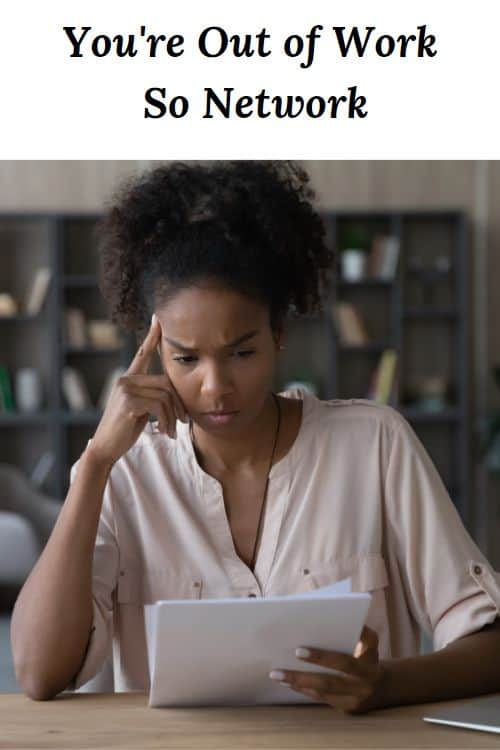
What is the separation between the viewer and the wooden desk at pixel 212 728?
1.35m

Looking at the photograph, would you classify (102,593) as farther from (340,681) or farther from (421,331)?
(421,331)

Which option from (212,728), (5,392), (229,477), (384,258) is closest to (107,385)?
(5,392)

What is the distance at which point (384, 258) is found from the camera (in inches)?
266

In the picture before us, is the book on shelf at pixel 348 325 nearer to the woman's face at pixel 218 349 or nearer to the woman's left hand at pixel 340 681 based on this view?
the woman's face at pixel 218 349

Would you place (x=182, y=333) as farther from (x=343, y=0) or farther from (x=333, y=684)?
(x=343, y=0)

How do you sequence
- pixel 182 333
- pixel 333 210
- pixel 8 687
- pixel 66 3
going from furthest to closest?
pixel 333 210, pixel 66 3, pixel 8 687, pixel 182 333

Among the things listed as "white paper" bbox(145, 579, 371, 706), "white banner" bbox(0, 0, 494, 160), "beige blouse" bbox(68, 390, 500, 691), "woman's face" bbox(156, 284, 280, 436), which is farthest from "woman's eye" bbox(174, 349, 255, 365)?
"white banner" bbox(0, 0, 494, 160)

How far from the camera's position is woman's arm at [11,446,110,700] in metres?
1.62

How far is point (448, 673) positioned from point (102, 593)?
20.5 inches

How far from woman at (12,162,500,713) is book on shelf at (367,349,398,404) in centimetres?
484

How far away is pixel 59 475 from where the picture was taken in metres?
6.69

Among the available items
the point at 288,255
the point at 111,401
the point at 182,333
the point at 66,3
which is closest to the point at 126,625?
the point at 111,401

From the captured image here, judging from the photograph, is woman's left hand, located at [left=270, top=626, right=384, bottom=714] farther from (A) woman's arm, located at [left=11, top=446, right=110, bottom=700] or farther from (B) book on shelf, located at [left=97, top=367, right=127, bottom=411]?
(B) book on shelf, located at [left=97, top=367, right=127, bottom=411]

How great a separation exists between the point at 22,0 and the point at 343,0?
1.77 metres
